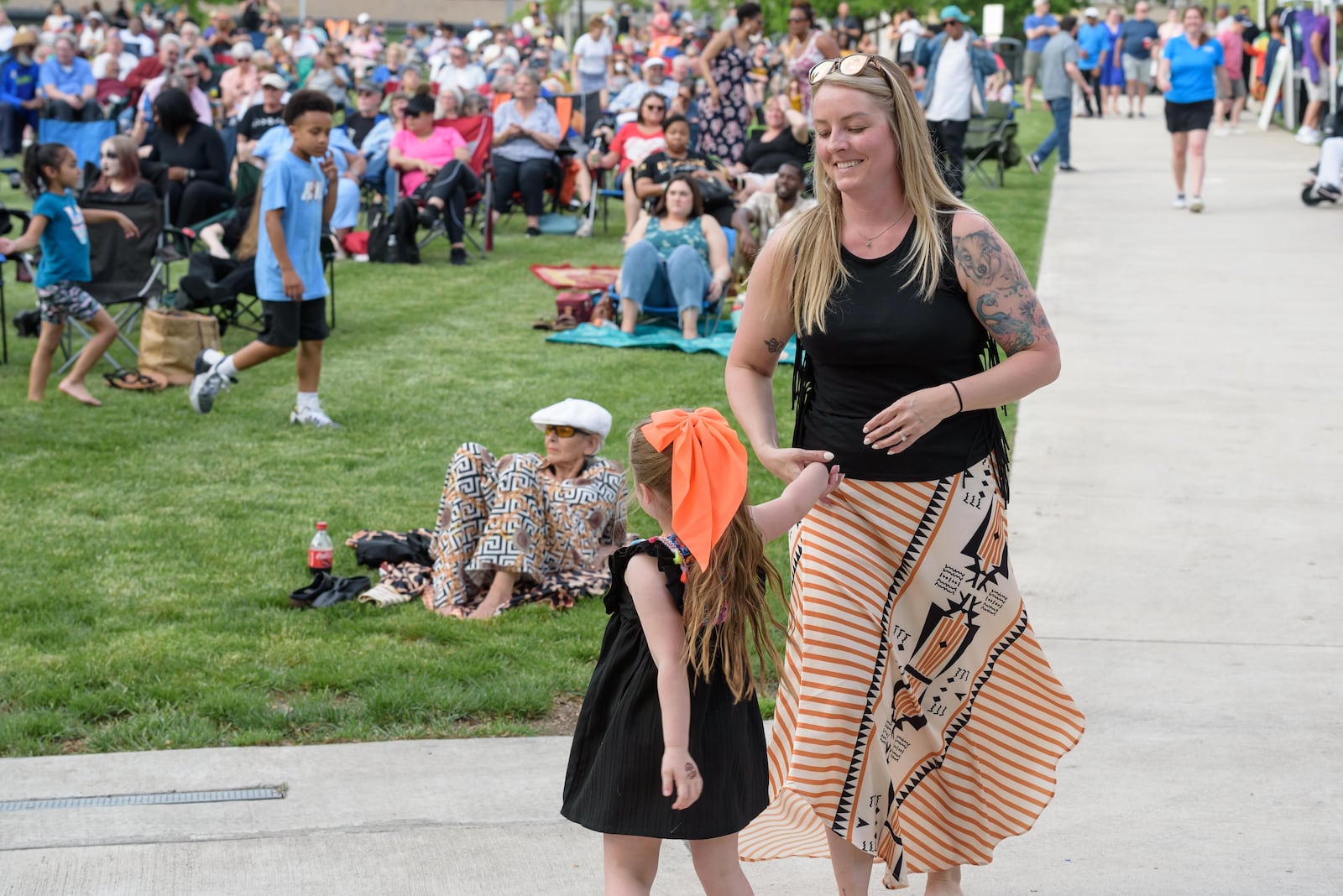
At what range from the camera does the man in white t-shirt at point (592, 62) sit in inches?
936

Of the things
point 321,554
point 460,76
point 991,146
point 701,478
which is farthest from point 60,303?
point 460,76

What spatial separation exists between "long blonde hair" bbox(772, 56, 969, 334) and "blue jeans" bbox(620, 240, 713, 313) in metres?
7.29

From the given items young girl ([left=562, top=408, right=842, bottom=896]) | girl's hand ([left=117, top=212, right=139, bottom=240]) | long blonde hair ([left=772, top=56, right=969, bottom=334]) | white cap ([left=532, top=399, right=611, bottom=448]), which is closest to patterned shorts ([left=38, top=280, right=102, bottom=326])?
girl's hand ([left=117, top=212, right=139, bottom=240])

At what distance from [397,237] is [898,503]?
1171cm

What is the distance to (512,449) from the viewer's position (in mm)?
7598

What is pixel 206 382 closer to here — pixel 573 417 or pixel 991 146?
pixel 573 417

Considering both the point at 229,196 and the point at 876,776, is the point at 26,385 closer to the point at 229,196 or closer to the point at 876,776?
the point at 229,196

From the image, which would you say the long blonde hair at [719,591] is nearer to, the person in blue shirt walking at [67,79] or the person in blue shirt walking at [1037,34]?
the person in blue shirt walking at [67,79]

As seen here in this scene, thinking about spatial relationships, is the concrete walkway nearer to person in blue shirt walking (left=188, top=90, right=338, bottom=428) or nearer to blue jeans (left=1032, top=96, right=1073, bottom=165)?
person in blue shirt walking (left=188, top=90, right=338, bottom=428)

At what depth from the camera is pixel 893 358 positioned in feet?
10.2

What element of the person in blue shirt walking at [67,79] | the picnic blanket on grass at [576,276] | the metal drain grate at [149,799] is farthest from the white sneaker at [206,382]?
the person in blue shirt walking at [67,79]

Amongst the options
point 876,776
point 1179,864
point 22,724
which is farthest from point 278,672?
point 1179,864

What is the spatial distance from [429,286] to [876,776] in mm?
10374

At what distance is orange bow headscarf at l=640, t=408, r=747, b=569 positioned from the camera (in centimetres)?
284
